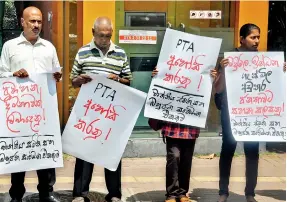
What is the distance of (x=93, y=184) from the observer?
6.59 metres

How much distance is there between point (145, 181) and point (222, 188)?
134 cm

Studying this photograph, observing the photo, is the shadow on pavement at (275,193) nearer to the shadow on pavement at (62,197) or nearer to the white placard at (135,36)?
the shadow on pavement at (62,197)

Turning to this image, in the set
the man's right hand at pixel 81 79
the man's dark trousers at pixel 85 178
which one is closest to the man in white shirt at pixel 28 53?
the man's right hand at pixel 81 79

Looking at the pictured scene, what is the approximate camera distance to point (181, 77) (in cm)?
552

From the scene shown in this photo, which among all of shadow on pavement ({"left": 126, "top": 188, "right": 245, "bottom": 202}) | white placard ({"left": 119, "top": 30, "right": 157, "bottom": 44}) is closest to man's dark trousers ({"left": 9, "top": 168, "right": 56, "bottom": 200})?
shadow on pavement ({"left": 126, "top": 188, "right": 245, "bottom": 202})

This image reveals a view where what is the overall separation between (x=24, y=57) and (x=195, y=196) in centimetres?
248

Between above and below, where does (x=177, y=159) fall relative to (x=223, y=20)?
below

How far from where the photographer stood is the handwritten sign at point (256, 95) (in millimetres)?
5566

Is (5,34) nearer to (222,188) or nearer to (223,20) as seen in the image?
(223,20)

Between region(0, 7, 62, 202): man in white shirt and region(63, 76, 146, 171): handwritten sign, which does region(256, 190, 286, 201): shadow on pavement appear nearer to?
region(63, 76, 146, 171): handwritten sign

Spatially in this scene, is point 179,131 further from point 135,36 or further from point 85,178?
point 135,36

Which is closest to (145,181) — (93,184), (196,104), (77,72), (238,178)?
(93,184)

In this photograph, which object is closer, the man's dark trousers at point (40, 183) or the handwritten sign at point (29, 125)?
the handwritten sign at point (29, 125)

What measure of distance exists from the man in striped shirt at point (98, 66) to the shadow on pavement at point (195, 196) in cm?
61
